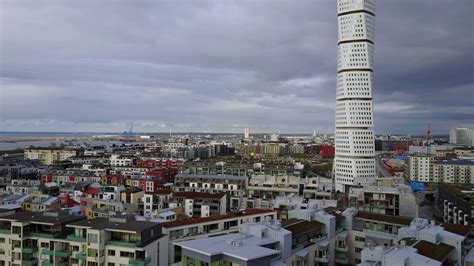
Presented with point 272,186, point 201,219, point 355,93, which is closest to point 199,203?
point 201,219

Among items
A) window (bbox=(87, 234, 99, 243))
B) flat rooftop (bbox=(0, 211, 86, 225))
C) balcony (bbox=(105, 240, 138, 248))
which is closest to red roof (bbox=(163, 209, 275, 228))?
balcony (bbox=(105, 240, 138, 248))

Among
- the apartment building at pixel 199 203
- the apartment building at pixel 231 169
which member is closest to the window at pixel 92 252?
the apartment building at pixel 199 203

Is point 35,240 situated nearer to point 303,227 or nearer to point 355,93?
point 303,227

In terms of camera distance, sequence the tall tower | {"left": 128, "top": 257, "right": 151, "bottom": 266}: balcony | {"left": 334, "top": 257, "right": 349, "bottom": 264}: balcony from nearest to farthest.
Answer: {"left": 128, "top": 257, "right": 151, "bottom": 266}: balcony → {"left": 334, "top": 257, "right": 349, "bottom": 264}: balcony → the tall tower

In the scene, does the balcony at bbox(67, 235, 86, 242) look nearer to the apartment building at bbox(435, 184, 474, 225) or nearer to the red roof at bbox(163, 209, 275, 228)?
the red roof at bbox(163, 209, 275, 228)

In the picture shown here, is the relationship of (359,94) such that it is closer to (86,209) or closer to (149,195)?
(149,195)

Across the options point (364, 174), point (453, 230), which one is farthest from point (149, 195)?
point (364, 174)

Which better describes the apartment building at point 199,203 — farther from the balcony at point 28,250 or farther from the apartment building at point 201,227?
the balcony at point 28,250
